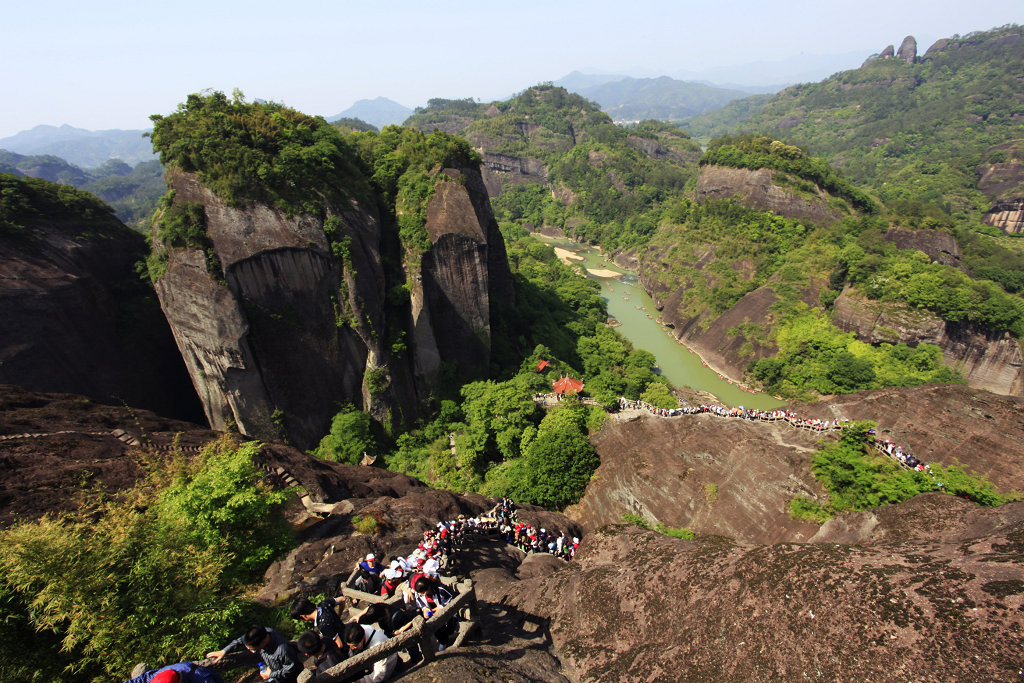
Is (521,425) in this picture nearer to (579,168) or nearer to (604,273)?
(604,273)

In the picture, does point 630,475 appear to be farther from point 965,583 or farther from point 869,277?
point 869,277

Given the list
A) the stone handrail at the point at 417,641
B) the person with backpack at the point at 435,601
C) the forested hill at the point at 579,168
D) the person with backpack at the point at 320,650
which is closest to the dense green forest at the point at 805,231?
the forested hill at the point at 579,168

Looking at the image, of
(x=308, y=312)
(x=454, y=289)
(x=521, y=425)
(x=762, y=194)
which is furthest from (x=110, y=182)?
(x=521, y=425)

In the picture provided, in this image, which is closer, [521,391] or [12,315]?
[12,315]

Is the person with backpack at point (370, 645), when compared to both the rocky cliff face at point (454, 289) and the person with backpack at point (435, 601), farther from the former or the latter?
the rocky cliff face at point (454, 289)

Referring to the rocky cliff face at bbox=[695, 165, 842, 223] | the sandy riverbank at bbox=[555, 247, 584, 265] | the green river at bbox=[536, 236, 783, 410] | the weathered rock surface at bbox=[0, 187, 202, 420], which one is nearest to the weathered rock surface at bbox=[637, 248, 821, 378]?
the green river at bbox=[536, 236, 783, 410]

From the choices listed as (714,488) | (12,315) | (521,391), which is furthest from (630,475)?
(12,315)
